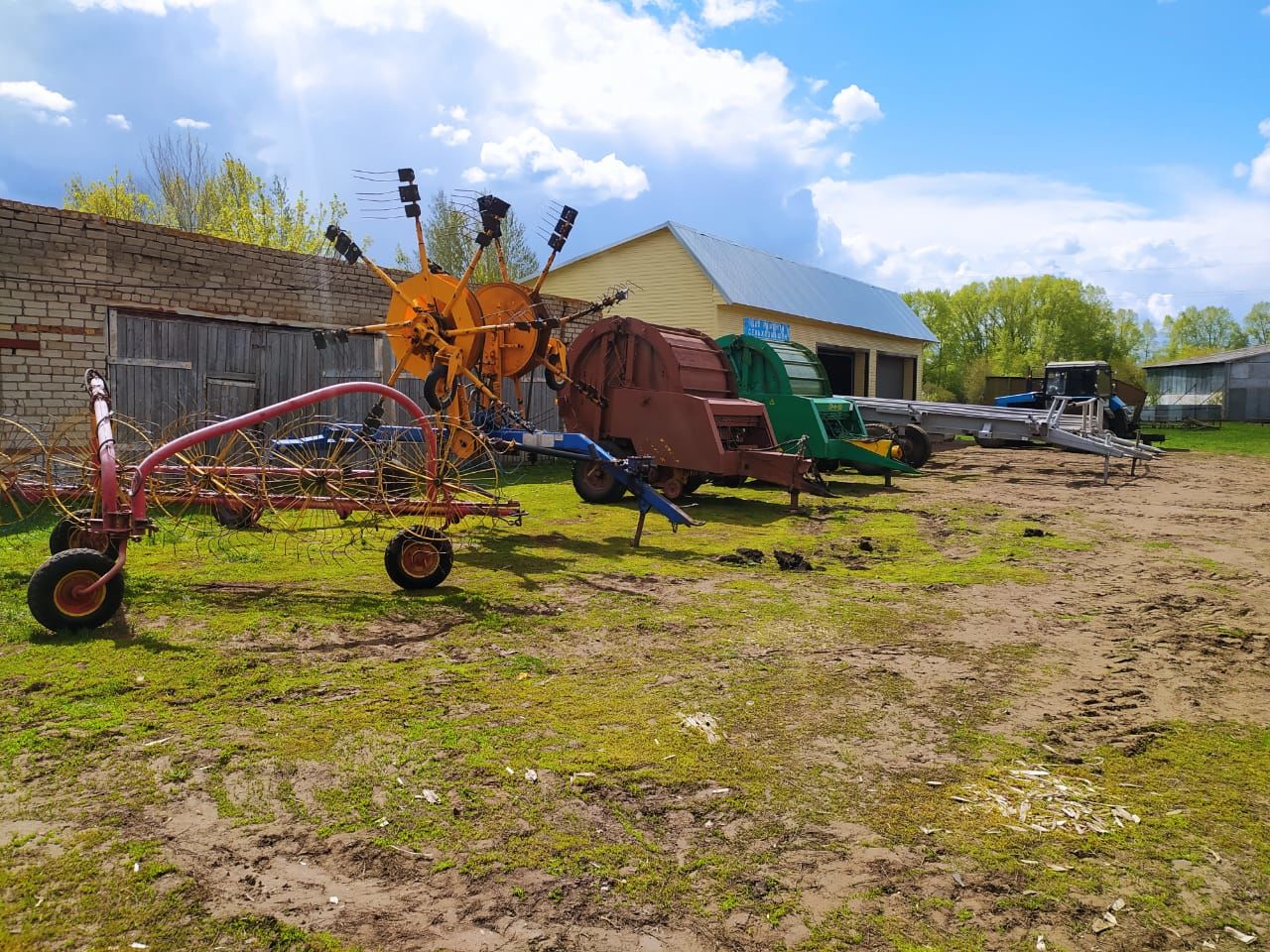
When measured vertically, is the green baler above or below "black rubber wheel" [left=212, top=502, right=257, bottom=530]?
above

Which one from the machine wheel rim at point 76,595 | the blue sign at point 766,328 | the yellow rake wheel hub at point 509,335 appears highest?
the blue sign at point 766,328

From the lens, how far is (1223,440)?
3081 cm

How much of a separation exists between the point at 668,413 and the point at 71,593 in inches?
292

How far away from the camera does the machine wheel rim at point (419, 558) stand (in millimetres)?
6379

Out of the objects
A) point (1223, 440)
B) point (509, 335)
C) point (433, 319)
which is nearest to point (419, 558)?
point (433, 319)

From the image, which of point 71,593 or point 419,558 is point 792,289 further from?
point 71,593

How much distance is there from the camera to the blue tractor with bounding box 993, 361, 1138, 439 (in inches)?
973

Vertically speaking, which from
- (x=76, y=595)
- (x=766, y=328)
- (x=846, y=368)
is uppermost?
(x=766, y=328)

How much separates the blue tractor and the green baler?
1234 cm

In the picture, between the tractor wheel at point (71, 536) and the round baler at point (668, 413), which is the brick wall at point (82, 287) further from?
the tractor wheel at point (71, 536)

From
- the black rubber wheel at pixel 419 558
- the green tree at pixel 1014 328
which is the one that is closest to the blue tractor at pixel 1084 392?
the black rubber wheel at pixel 419 558

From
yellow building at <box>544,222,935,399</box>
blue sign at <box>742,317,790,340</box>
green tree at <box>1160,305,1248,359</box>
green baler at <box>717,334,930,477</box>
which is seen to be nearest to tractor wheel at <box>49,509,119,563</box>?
green baler at <box>717,334,930,477</box>

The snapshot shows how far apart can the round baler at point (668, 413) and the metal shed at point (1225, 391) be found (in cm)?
4097

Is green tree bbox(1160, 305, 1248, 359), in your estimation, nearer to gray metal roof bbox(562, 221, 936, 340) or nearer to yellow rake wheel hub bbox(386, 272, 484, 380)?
gray metal roof bbox(562, 221, 936, 340)
